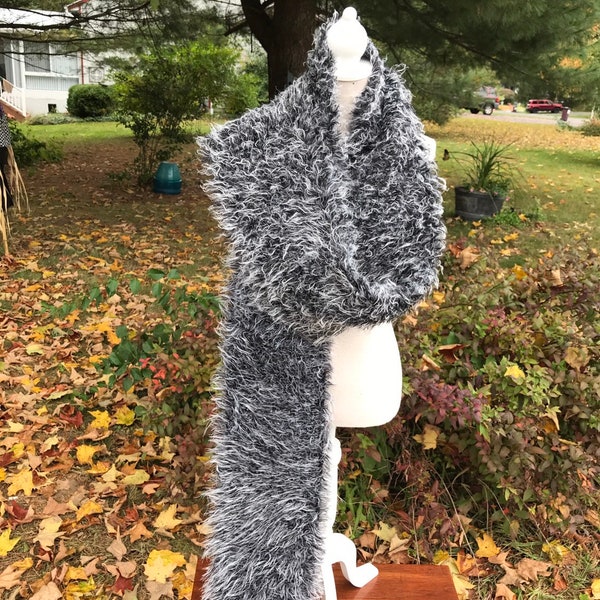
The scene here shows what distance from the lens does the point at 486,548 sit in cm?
201

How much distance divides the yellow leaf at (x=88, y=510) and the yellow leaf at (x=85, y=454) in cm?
23

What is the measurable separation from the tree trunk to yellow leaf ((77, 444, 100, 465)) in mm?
3490

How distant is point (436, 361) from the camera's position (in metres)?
2.16

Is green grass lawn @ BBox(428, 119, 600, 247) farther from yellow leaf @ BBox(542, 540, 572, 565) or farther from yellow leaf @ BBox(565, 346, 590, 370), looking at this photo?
yellow leaf @ BBox(542, 540, 572, 565)

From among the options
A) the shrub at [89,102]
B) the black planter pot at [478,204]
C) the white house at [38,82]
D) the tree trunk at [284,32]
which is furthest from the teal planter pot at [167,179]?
the white house at [38,82]

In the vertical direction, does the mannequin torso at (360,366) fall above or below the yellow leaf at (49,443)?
above

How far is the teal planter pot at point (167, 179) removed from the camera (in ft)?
20.8

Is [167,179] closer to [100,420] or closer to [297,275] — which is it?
[100,420]

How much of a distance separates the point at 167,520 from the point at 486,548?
3.66 ft

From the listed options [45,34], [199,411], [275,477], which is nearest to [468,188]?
[199,411]

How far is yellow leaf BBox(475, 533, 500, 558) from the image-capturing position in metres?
2.00

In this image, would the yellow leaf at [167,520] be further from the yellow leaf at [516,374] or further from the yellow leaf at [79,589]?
the yellow leaf at [516,374]

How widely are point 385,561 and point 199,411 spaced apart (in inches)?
33.1

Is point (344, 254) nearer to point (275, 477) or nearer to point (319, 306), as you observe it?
point (319, 306)
